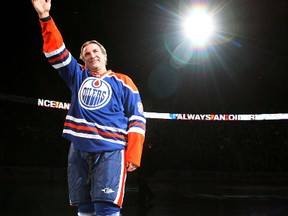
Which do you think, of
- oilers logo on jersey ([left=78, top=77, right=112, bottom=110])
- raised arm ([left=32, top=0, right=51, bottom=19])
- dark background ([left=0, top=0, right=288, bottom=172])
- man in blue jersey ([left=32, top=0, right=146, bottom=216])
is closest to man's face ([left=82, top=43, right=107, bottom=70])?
man in blue jersey ([left=32, top=0, right=146, bottom=216])

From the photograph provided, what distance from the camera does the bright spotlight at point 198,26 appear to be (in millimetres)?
17334

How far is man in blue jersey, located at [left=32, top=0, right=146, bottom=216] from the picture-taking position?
301 cm

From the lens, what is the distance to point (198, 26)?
1836 cm

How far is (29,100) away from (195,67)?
1123cm

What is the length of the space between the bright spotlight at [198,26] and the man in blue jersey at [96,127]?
14360mm

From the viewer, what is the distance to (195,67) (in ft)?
84.9

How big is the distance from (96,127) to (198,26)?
16003 millimetres

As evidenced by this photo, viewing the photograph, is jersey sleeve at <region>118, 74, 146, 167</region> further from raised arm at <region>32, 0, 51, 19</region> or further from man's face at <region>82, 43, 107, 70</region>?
raised arm at <region>32, 0, 51, 19</region>

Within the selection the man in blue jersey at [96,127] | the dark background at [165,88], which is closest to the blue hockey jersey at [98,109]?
the man in blue jersey at [96,127]

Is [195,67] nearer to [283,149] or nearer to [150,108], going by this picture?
[150,108]

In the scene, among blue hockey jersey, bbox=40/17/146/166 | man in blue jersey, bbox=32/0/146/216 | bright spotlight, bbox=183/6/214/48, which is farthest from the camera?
bright spotlight, bbox=183/6/214/48

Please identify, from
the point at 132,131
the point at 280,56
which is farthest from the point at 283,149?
the point at 132,131

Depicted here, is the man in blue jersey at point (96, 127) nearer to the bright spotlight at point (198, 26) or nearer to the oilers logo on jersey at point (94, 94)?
the oilers logo on jersey at point (94, 94)

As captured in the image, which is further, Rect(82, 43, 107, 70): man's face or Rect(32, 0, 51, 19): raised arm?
Rect(82, 43, 107, 70): man's face
